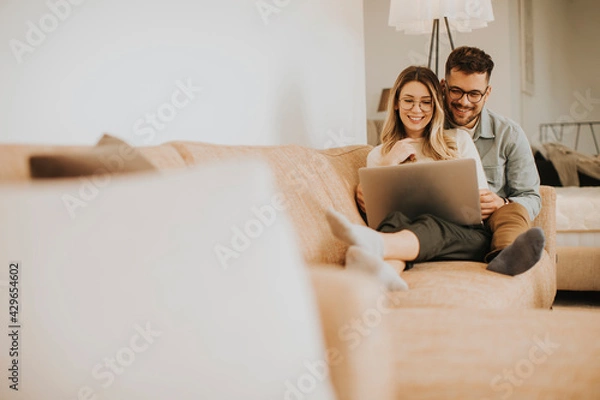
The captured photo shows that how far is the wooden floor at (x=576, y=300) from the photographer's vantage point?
3.38 metres

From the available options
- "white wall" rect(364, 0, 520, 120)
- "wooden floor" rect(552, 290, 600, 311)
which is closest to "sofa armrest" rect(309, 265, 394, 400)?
"wooden floor" rect(552, 290, 600, 311)

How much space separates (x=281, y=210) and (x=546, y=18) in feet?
23.3

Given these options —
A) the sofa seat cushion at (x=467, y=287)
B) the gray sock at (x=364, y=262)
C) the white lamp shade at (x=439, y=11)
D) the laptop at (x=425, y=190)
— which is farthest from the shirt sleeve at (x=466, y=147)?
the gray sock at (x=364, y=262)

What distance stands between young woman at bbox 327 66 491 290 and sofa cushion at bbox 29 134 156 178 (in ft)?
1.44

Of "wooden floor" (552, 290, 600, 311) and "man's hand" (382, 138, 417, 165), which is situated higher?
"man's hand" (382, 138, 417, 165)

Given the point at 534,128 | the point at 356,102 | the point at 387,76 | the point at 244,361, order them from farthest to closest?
1. the point at 534,128
2. the point at 387,76
3. the point at 356,102
4. the point at 244,361

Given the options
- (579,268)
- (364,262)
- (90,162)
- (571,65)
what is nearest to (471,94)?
(579,268)

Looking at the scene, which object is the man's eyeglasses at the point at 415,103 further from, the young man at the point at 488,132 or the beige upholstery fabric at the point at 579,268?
the beige upholstery fabric at the point at 579,268

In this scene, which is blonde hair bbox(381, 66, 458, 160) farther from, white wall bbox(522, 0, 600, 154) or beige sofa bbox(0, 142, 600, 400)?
white wall bbox(522, 0, 600, 154)

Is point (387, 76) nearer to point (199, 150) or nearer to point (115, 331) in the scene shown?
point (199, 150)

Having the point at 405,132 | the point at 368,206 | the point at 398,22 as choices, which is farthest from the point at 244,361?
the point at 398,22

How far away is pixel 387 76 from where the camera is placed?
618 centimetres

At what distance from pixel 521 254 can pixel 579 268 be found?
5.40 ft

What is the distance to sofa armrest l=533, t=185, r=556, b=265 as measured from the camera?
271cm
